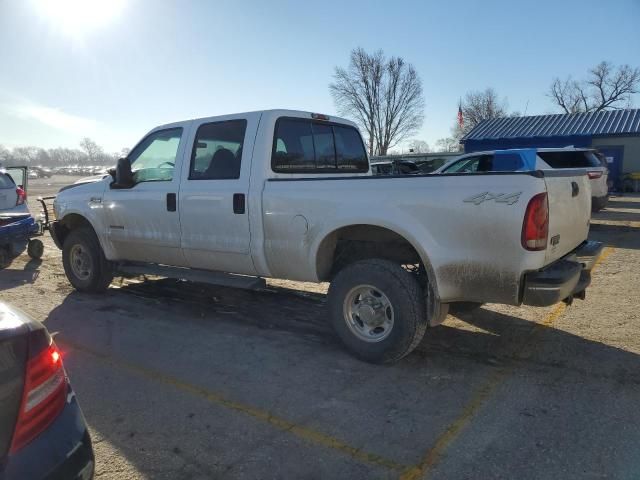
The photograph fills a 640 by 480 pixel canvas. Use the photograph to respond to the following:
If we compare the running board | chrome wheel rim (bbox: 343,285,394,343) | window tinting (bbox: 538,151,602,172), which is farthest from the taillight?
window tinting (bbox: 538,151,602,172)

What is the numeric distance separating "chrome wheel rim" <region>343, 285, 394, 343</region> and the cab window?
2520 mm

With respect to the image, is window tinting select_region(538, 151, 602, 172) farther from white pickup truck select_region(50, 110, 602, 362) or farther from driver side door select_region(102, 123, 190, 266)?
driver side door select_region(102, 123, 190, 266)

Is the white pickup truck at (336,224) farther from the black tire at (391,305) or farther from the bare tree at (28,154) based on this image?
the bare tree at (28,154)

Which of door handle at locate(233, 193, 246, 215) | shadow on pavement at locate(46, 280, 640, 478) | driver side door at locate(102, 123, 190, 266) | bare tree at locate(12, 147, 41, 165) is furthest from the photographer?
bare tree at locate(12, 147, 41, 165)

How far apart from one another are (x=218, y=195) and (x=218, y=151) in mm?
491

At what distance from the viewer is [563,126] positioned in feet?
85.6

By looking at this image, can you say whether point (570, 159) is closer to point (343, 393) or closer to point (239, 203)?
point (239, 203)

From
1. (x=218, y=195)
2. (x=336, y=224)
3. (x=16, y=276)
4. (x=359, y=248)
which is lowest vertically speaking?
(x=16, y=276)

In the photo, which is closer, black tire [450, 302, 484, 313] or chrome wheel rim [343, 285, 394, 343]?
chrome wheel rim [343, 285, 394, 343]

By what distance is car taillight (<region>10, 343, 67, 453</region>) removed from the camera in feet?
5.59

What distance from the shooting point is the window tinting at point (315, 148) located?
15.3ft

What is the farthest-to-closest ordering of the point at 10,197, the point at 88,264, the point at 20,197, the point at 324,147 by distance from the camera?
the point at 20,197 → the point at 10,197 → the point at 88,264 → the point at 324,147

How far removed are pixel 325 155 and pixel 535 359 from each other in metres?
2.81

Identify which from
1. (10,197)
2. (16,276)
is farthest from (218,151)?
(10,197)
